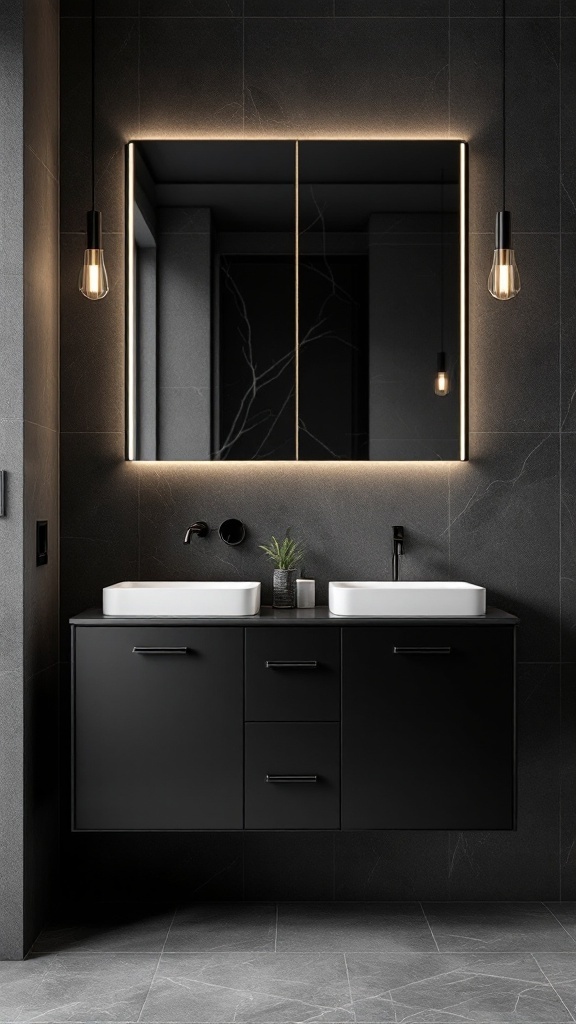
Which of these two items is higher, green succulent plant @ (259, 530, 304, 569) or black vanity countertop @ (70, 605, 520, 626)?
green succulent plant @ (259, 530, 304, 569)

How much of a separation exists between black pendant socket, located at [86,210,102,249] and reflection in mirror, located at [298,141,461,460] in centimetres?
68

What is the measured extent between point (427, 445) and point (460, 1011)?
163 centimetres

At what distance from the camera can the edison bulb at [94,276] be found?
2.57 metres

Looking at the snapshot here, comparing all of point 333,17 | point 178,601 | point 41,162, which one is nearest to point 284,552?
point 178,601

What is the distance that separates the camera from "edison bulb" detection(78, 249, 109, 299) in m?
2.57

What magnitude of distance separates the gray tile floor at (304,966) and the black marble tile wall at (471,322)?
0.60 metres

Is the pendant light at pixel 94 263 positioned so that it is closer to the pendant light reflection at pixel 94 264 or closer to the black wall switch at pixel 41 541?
the pendant light reflection at pixel 94 264

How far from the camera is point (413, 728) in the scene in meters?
2.46

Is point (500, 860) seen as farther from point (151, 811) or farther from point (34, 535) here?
point (34, 535)

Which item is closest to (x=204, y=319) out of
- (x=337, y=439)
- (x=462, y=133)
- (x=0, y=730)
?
(x=337, y=439)

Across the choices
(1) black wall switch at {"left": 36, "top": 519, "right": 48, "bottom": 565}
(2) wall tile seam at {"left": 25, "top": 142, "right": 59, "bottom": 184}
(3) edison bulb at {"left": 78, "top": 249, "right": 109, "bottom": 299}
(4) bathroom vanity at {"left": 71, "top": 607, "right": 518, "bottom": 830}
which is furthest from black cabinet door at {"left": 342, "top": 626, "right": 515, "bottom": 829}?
(2) wall tile seam at {"left": 25, "top": 142, "right": 59, "bottom": 184}

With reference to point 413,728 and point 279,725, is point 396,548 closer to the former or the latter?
point 413,728

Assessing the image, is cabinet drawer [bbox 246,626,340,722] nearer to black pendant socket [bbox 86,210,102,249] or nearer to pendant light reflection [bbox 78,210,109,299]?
pendant light reflection [bbox 78,210,109,299]

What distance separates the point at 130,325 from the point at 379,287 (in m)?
0.84
